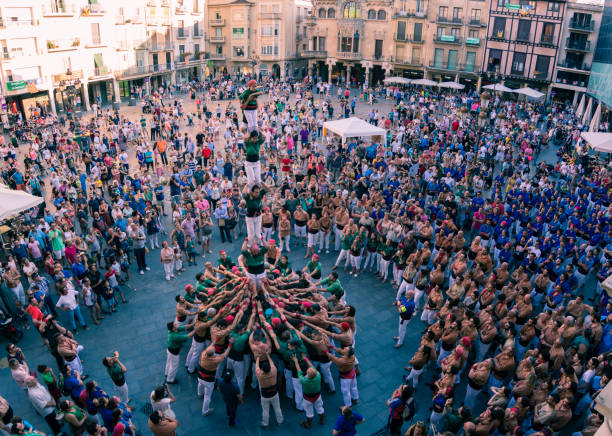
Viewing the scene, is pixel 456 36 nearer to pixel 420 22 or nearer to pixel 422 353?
pixel 420 22

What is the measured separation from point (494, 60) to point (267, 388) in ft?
155

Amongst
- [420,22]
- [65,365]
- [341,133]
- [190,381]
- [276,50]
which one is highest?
[420,22]

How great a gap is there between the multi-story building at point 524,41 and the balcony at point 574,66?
87 centimetres

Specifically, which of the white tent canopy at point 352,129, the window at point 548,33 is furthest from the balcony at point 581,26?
the white tent canopy at point 352,129

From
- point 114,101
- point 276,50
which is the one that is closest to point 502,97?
point 276,50

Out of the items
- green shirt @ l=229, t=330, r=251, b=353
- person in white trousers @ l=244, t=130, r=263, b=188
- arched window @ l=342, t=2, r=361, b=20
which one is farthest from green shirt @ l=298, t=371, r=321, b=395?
arched window @ l=342, t=2, r=361, b=20

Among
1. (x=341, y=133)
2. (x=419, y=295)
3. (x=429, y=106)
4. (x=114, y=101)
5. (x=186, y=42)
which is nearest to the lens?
(x=419, y=295)

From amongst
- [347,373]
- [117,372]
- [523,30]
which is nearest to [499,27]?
[523,30]

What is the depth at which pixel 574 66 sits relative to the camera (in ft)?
140

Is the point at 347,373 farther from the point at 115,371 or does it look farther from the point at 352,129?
the point at 352,129

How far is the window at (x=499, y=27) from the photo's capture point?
4491 cm

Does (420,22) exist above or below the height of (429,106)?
above

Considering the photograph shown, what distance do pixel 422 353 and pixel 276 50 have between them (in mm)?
50074

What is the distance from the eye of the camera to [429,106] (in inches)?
1454
